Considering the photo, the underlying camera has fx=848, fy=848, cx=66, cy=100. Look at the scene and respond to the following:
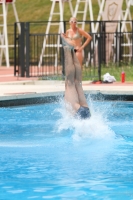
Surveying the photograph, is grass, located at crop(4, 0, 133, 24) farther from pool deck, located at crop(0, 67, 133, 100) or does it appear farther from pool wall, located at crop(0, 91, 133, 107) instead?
pool wall, located at crop(0, 91, 133, 107)

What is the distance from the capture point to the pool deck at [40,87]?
63.5ft

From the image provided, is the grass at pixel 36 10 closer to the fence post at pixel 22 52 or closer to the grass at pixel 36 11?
the grass at pixel 36 11

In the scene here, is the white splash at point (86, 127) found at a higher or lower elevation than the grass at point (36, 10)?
higher

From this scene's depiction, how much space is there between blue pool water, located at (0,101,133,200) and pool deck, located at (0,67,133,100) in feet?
4.39

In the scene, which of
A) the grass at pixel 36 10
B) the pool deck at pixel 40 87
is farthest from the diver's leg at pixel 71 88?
the grass at pixel 36 10

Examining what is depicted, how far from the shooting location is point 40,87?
22.2m

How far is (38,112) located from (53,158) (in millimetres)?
6248

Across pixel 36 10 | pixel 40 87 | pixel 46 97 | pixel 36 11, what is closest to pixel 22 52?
pixel 40 87

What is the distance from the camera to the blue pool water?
31.0 ft

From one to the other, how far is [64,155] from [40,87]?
1032 centimetres

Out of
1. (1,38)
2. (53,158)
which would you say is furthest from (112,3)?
(53,158)

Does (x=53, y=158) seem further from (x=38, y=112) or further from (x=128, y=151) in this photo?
(x=38, y=112)

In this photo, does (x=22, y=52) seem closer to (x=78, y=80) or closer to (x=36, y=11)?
(x=78, y=80)

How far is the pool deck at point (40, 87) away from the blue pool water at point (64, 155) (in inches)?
52.7
